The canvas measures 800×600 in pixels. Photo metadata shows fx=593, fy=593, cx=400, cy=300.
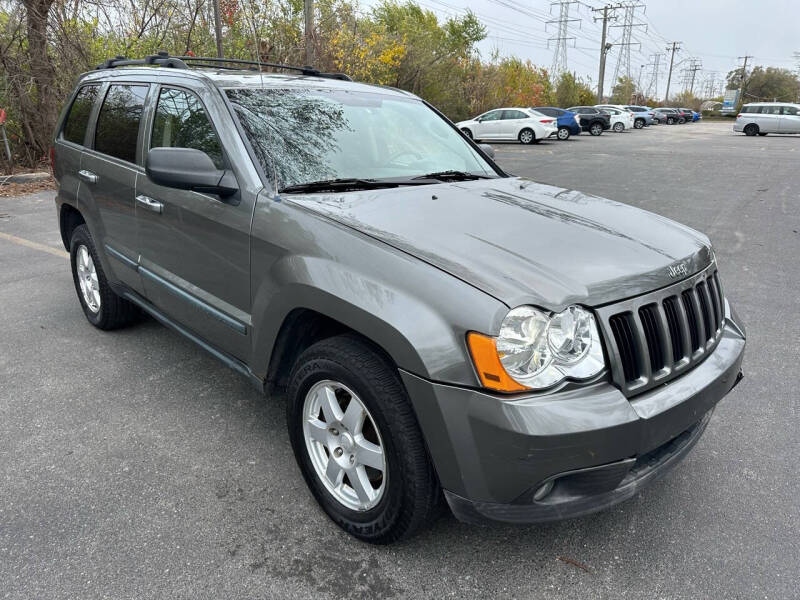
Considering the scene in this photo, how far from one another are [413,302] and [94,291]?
334cm

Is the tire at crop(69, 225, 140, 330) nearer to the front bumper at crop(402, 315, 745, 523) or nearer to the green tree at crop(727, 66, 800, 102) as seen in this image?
the front bumper at crop(402, 315, 745, 523)

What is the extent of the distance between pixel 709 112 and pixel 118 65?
320 feet

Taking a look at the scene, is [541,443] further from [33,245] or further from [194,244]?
[33,245]

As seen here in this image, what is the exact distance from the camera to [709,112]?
85812 millimetres

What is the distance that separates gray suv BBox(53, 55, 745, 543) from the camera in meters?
1.86

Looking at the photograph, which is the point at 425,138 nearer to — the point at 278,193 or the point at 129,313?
the point at 278,193

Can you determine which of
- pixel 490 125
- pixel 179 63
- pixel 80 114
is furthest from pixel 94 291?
pixel 490 125

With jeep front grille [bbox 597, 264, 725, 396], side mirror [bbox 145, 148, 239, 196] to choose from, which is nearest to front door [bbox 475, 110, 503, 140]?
side mirror [bbox 145, 148, 239, 196]

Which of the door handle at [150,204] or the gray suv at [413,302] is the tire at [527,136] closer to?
the gray suv at [413,302]

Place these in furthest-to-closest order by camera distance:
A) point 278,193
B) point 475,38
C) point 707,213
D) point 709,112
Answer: point 709,112, point 475,38, point 707,213, point 278,193

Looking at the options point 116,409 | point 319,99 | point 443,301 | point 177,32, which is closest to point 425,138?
point 319,99

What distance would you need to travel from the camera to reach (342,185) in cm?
272

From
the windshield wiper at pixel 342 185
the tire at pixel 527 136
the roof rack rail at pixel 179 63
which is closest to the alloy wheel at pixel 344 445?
the windshield wiper at pixel 342 185

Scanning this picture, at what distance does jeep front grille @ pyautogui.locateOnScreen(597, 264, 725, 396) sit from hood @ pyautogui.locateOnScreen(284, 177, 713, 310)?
48 mm
